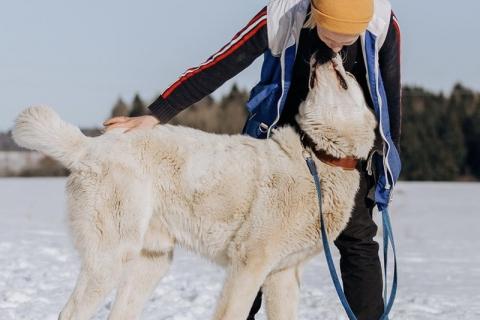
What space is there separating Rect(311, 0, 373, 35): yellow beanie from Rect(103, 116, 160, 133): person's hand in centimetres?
105

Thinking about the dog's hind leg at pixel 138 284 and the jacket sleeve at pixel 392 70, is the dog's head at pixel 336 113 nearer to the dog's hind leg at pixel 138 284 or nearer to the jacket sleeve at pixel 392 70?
the jacket sleeve at pixel 392 70

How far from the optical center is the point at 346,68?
12.7 feet

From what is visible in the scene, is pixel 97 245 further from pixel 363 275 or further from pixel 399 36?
pixel 399 36

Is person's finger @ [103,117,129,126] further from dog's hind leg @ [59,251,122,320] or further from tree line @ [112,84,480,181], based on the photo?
tree line @ [112,84,480,181]

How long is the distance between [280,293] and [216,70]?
4.01 ft

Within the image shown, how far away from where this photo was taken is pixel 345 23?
3557 mm

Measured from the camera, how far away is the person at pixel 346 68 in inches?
147

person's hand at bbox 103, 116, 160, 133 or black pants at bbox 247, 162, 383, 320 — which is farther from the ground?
person's hand at bbox 103, 116, 160, 133

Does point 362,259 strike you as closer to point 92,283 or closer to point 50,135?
point 92,283

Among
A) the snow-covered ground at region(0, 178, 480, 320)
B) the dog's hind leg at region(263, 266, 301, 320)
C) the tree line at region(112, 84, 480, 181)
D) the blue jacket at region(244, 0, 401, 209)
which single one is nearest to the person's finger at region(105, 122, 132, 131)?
the snow-covered ground at region(0, 178, 480, 320)

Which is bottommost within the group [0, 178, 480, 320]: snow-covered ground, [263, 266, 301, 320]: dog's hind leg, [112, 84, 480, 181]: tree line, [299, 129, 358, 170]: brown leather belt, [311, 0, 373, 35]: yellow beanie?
[112, 84, 480, 181]: tree line

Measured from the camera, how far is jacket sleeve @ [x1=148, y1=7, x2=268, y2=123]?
3.91 meters

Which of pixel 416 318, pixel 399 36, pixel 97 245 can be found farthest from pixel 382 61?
pixel 416 318

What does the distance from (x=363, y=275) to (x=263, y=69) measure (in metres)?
1.20
